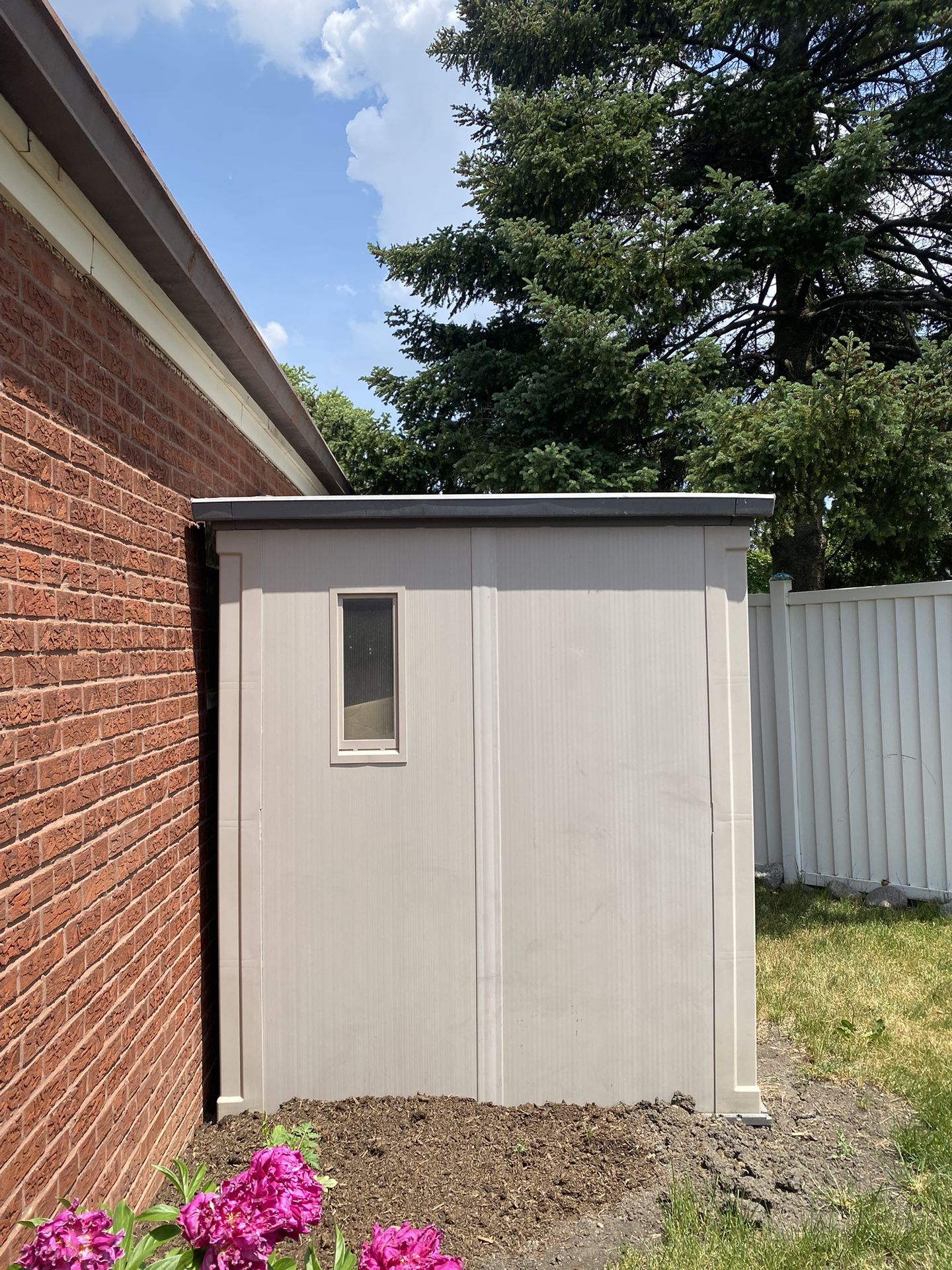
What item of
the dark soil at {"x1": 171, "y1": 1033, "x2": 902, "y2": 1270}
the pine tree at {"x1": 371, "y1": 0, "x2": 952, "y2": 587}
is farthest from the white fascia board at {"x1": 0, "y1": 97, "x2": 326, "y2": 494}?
the pine tree at {"x1": 371, "y1": 0, "x2": 952, "y2": 587}

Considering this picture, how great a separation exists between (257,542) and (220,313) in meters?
0.93

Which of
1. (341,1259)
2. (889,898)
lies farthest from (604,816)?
(889,898)

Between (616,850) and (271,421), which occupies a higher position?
(271,421)

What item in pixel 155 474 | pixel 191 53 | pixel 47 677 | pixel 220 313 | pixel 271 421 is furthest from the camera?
pixel 191 53

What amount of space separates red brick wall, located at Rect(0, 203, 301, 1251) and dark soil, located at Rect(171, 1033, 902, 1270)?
657 millimetres

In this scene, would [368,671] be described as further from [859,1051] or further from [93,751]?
[859,1051]

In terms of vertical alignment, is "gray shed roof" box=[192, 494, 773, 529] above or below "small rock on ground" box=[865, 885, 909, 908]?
above

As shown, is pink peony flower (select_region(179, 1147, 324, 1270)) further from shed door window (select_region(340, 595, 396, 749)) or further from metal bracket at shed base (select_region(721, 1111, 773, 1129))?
metal bracket at shed base (select_region(721, 1111, 773, 1129))

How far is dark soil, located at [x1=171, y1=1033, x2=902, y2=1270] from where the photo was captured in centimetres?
A: 299

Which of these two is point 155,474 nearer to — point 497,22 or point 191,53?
point 191,53

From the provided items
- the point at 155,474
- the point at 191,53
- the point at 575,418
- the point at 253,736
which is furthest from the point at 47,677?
the point at 191,53

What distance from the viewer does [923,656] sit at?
272 inches

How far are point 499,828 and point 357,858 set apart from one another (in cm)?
61

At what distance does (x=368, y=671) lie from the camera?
12.7ft
